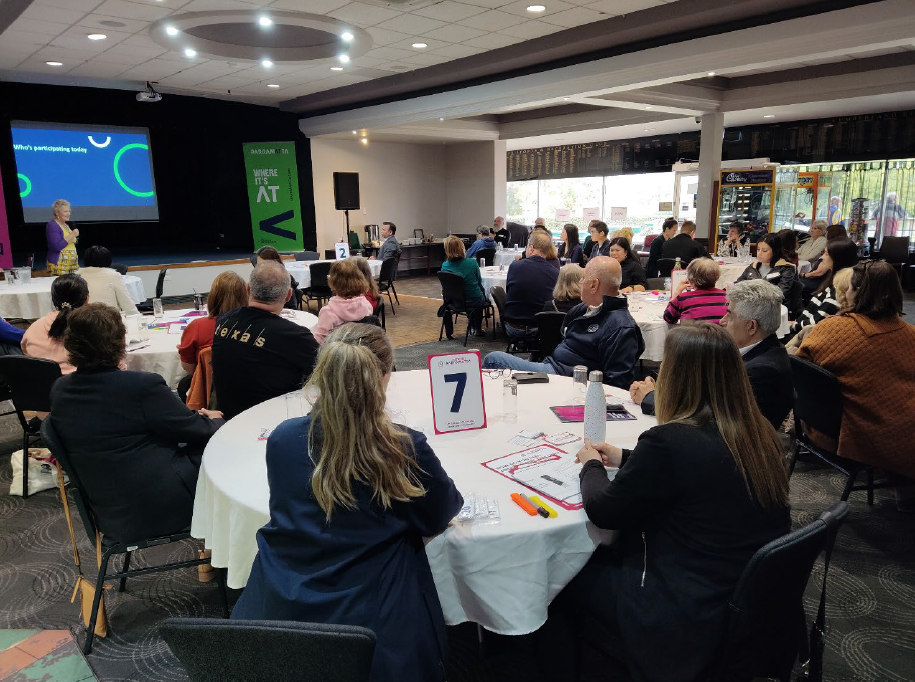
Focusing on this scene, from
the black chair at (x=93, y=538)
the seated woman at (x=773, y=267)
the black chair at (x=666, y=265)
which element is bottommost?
the black chair at (x=93, y=538)

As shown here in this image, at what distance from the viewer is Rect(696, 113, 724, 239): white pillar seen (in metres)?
9.77

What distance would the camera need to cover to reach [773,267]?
5887mm

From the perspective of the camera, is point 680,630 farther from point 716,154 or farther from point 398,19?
point 716,154

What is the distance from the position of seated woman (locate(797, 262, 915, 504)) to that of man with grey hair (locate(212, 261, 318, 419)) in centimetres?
255

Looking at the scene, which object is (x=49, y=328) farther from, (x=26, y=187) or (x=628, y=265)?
(x=26, y=187)

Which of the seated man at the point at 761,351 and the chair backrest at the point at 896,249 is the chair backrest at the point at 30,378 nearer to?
the seated man at the point at 761,351

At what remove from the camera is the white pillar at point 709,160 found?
32.0 ft

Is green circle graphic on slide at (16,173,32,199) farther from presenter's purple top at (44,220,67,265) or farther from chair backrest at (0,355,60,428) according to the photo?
chair backrest at (0,355,60,428)

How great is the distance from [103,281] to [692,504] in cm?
544

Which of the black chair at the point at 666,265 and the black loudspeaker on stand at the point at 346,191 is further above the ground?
the black loudspeaker on stand at the point at 346,191

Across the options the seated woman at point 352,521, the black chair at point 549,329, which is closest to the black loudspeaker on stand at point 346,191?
the black chair at point 549,329

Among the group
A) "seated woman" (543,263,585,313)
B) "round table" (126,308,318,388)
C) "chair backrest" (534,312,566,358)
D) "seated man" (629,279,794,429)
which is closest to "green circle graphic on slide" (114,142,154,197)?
"round table" (126,308,318,388)

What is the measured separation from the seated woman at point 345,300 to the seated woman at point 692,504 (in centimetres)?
312

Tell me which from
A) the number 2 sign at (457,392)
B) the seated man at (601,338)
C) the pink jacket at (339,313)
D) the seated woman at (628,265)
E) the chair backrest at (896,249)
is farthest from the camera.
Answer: the chair backrest at (896,249)
